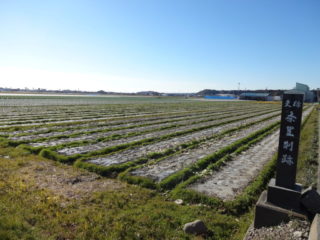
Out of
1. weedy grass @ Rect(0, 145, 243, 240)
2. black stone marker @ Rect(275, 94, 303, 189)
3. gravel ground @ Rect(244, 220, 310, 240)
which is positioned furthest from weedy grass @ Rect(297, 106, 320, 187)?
weedy grass @ Rect(0, 145, 243, 240)

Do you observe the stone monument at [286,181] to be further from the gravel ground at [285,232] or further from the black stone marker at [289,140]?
the gravel ground at [285,232]

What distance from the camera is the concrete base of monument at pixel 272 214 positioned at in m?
3.89

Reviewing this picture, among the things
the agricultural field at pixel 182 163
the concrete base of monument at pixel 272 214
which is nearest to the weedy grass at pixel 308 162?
the agricultural field at pixel 182 163

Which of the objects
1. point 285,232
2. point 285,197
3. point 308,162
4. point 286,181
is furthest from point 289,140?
point 308,162

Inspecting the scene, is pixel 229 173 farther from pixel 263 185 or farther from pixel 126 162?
pixel 126 162

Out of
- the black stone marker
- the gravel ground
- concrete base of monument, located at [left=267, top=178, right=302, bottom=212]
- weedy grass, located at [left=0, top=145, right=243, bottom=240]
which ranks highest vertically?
the black stone marker

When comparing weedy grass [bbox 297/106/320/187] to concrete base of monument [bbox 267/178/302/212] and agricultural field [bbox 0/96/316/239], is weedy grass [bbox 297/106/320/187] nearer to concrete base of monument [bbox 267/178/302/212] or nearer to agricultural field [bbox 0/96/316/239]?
agricultural field [bbox 0/96/316/239]

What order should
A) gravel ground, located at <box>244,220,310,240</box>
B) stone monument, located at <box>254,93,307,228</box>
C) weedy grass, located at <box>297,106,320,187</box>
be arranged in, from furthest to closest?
weedy grass, located at <box>297,106,320,187</box> < stone monument, located at <box>254,93,307,228</box> < gravel ground, located at <box>244,220,310,240</box>

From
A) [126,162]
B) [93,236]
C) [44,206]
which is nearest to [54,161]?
[126,162]

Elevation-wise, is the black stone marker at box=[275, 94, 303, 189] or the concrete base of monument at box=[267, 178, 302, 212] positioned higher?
the black stone marker at box=[275, 94, 303, 189]

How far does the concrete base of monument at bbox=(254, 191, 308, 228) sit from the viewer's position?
3889 millimetres

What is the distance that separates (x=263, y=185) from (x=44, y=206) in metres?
5.53

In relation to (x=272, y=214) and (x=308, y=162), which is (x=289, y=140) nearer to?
(x=272, y=214)

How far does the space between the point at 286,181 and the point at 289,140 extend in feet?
2.55
